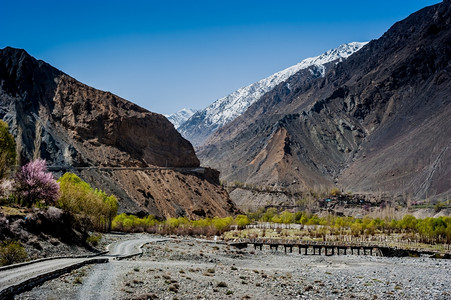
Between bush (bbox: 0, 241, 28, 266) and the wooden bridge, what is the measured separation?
4630cm

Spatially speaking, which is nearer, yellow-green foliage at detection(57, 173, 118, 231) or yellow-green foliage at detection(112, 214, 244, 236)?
yellow-green foliage at detection(57, 173, 118, 231)

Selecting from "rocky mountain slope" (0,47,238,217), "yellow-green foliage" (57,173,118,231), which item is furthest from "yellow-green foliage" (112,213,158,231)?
"yellow-green foliage" (57,173,118,231)

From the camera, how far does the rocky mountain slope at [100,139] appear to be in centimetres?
9625

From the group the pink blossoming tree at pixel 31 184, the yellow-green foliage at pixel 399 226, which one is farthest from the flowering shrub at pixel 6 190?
the yellow-green foliage at pixel 399 226

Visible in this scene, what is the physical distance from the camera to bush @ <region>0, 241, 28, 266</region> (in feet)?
87.3

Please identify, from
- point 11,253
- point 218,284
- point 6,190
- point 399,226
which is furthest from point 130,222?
point 399,226

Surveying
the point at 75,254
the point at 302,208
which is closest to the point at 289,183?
the point at 302,208

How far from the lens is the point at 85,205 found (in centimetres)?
5312

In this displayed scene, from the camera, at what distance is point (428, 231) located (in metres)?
83.3

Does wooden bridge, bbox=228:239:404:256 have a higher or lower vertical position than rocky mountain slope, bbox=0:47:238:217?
lower

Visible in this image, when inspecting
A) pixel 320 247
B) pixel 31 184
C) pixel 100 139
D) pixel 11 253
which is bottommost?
pixel 320 247

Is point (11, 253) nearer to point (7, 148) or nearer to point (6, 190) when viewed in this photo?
point (6, 190)

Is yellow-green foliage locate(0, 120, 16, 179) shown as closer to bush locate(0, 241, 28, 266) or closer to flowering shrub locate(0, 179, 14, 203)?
flowering shrub locate(0, 179, 14, 203)

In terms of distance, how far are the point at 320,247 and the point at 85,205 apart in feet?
122
